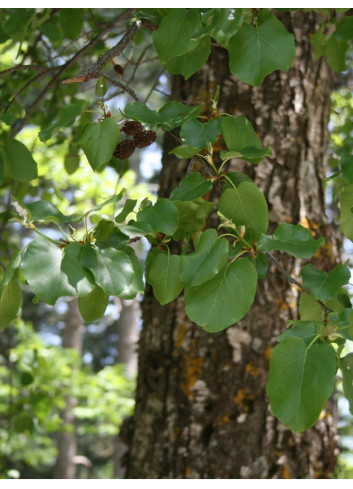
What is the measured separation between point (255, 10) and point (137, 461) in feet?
4.46

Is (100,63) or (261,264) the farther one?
A: (100,63)

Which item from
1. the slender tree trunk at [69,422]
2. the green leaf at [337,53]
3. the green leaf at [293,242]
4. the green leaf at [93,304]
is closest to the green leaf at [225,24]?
the green leaf at [293,242]

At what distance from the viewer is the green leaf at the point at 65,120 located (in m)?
0.88

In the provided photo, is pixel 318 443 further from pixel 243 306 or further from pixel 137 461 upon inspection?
pixel 243 306

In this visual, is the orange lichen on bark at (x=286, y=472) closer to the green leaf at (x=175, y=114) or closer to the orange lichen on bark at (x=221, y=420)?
the orange lichen on bark at (x=221, y=420)

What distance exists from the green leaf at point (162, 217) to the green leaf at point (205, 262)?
0.05 metres

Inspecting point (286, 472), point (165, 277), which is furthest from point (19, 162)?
point (286, 472)

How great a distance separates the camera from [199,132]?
2.91 feet

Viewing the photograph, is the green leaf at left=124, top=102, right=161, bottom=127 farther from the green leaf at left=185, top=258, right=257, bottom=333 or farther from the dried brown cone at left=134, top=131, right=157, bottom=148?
the green leaf at left=185, top=258, right=257, bottom=333

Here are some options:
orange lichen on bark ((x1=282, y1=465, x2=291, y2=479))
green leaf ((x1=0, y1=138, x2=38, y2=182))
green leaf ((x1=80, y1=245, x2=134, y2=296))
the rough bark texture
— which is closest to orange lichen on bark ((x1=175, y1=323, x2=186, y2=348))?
the rough bark texture

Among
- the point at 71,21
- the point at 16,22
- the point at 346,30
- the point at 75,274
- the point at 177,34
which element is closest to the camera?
the point at 75,274

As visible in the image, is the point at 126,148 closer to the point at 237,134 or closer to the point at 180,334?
the point at 237,134

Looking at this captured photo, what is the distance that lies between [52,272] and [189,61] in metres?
0.55
